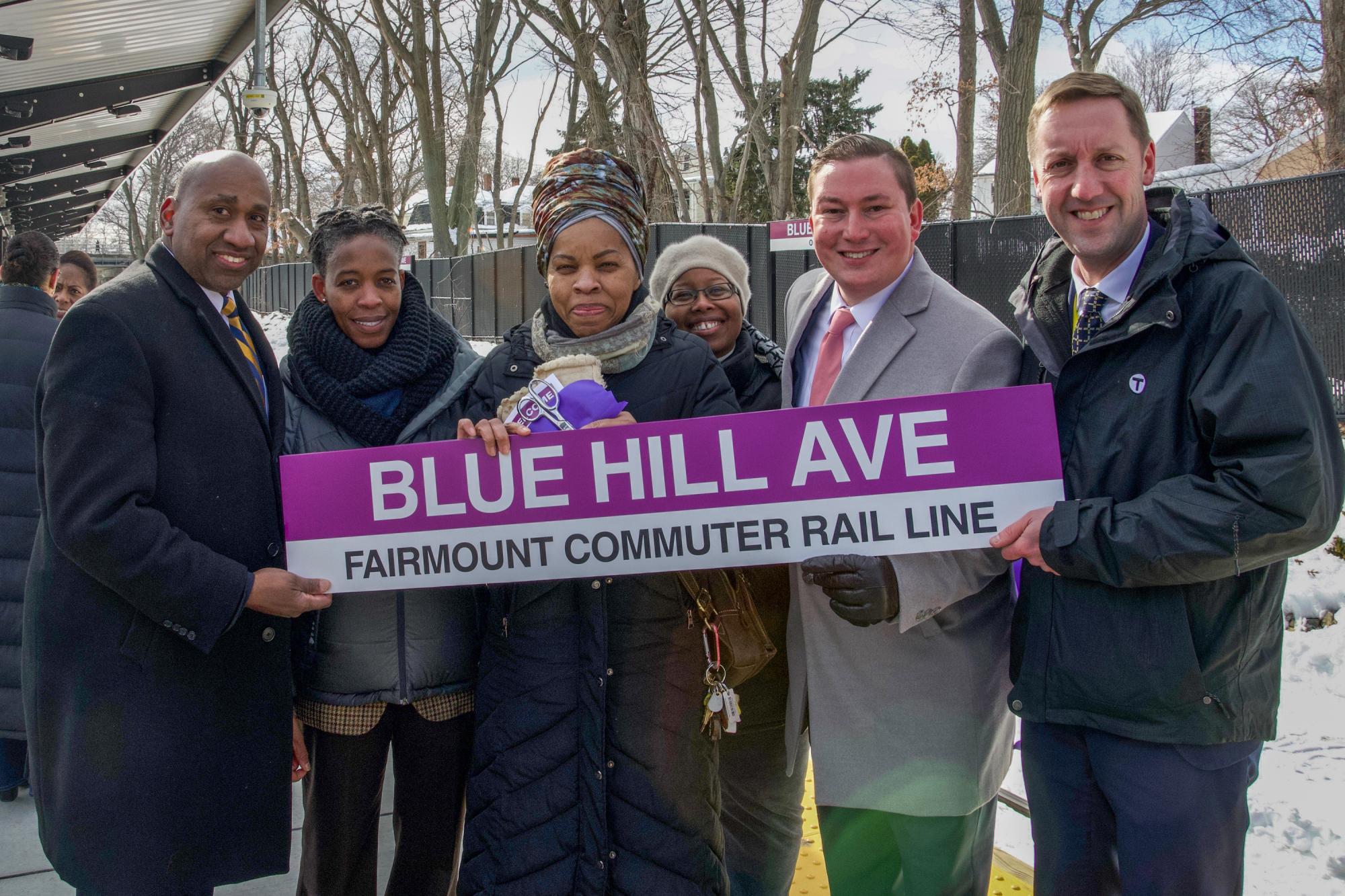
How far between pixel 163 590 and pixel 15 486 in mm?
2236

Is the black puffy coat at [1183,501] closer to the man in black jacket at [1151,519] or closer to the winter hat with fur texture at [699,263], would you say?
the man in black jacket at [1151,519]

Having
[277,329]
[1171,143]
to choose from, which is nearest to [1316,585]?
[277,329]

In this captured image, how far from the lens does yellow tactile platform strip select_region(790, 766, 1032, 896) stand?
3.13m

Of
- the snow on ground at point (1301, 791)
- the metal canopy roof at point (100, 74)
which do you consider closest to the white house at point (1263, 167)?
the snow on ground at point (1301, 791)

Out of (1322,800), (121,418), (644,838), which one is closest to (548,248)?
(121,418)

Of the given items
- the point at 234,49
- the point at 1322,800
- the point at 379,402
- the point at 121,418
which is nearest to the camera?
the point at 121,418

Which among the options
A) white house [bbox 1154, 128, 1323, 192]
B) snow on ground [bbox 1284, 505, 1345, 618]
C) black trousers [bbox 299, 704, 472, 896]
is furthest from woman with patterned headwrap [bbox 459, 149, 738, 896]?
white house [bbox 1154, 128, 1323, 192]

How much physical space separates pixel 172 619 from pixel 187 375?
0.56m

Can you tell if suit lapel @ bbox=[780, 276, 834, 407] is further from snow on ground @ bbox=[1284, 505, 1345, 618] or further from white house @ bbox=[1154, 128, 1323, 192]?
white house @ bbox=[1154, 128, 1323, 192]

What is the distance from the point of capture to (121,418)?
6.99 ft

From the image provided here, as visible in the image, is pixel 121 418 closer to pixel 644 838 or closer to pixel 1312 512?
pixel 644 838

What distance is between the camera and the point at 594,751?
2.25 m

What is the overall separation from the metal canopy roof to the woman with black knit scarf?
18.7ft

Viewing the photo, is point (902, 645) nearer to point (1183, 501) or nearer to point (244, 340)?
point (1183, 501)
